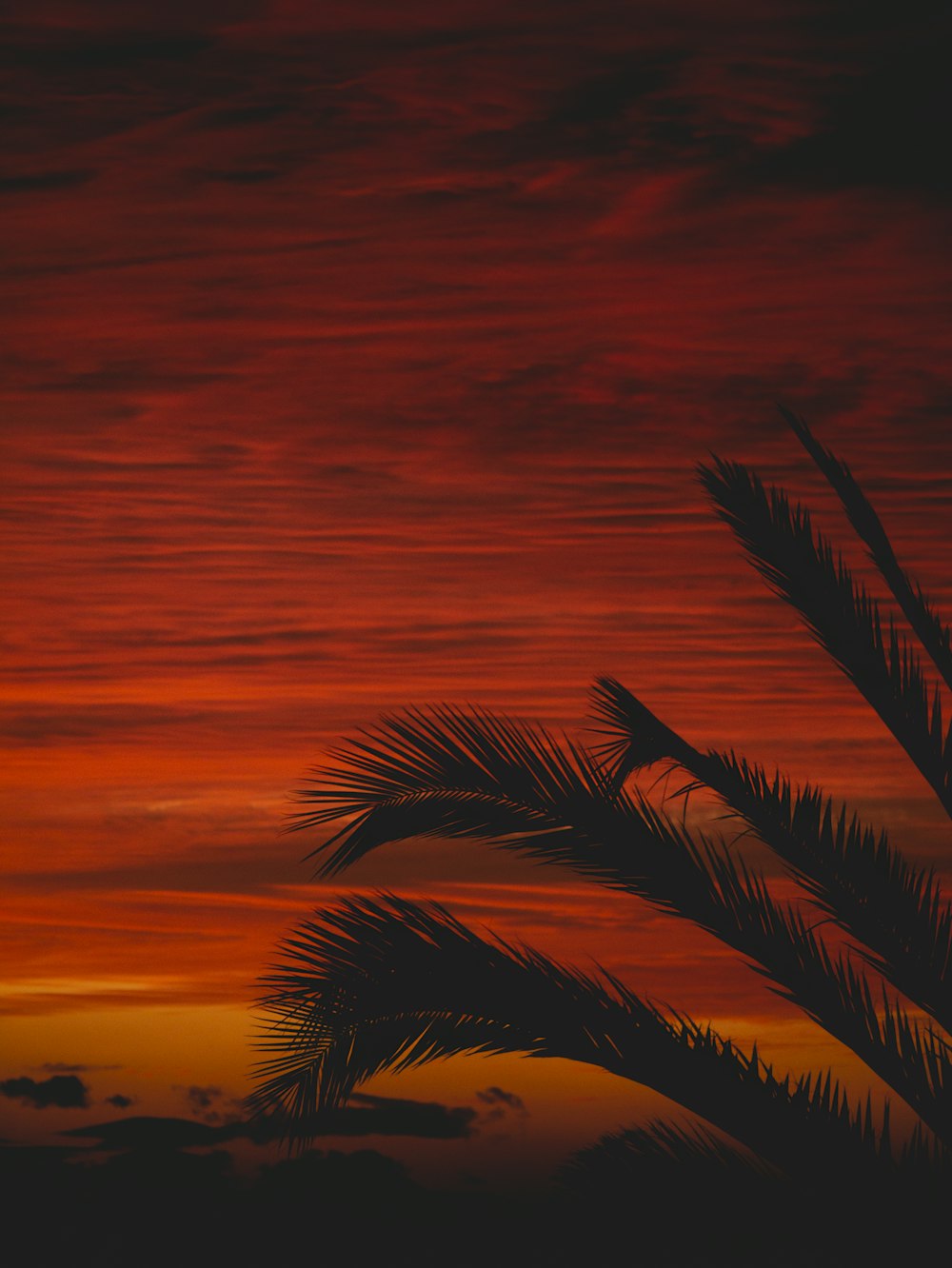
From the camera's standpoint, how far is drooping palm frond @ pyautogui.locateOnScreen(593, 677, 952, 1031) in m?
7.21

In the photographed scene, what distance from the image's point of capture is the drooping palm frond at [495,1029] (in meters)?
6.55

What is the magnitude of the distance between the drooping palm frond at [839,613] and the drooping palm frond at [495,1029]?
1.68 meters

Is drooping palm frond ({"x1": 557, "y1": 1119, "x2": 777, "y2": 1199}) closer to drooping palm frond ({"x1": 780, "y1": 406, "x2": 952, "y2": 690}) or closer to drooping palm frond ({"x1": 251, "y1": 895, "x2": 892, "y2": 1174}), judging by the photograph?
drooping palm frond ({"x1": 251, "y1": 895, "x2": 892, "y2": 1174})

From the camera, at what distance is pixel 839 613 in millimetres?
7258

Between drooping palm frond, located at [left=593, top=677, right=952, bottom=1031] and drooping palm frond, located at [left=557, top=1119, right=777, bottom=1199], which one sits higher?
drooping palm frond, located at [left=593, top=677, right=952, bottom=1031]

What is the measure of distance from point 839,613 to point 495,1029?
2.55 m

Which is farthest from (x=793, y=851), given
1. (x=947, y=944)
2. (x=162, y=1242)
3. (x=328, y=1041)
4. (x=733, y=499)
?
(x=162, y=1242)

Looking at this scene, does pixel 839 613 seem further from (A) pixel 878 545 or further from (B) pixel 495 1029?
(B) pixel 495 1029

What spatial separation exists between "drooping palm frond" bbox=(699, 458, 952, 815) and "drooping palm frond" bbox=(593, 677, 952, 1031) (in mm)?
493

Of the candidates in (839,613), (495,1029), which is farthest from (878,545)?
(495,1029)

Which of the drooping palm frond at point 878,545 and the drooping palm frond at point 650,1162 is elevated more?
the drooping palm frond at point 878,545

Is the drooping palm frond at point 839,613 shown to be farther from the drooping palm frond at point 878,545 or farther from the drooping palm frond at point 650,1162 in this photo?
the drooping palm frond at point 650,1162

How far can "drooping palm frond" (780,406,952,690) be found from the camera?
7129 mm

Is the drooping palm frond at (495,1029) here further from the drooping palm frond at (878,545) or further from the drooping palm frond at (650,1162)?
the drooping palm frond at (878,545)
